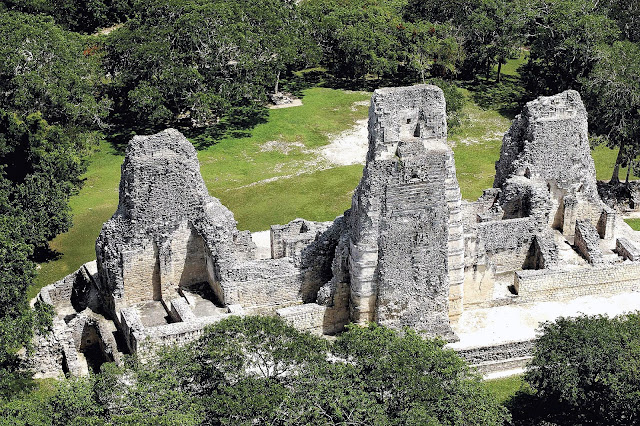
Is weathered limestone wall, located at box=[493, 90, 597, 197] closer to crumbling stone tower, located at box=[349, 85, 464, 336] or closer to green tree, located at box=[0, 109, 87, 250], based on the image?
crumbling stone tower, located at box=[349, 85, 464, 336]

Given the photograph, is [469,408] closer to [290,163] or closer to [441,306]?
[441,306]

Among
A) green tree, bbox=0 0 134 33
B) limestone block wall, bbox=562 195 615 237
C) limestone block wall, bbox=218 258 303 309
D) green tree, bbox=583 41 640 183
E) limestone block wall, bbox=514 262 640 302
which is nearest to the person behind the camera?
limestone block wall, bbox=218 258 303 309

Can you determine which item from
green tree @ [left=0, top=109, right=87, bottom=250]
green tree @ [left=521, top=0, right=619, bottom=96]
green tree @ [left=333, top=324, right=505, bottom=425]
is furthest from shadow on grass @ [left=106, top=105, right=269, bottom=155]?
green tree @ [left=333, top=324, right=505, bottom=425]

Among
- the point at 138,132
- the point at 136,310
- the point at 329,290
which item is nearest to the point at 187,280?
the point at 136,310

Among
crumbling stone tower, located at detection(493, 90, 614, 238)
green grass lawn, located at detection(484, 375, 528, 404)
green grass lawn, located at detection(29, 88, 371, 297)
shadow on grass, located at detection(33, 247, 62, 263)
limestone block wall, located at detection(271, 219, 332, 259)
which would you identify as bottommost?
green grass lawn, located at detection(484, 375, 528, 404)

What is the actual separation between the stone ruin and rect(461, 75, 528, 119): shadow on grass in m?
26.8

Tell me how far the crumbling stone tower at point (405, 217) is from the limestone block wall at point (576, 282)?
14.2 feet

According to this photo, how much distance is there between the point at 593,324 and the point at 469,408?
21.8 feet

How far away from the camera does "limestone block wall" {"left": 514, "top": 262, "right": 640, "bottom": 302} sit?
3769cm

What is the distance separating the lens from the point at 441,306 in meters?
35.0

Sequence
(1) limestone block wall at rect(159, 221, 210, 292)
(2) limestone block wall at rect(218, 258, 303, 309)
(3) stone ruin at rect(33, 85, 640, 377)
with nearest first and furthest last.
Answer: (3) stone ruin at rect(33, 85, 640, 377) → (2) limestone block wall at rect(218, 258, 303, 309) → (1) limestone block wall at rect(159, 221, 210, 292)

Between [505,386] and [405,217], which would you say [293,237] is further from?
[505,386]

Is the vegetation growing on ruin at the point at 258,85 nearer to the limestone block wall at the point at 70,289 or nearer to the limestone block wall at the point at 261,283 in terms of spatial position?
the limestone block wall at the point at 70,289

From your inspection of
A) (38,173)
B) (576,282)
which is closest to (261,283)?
(576,282)
